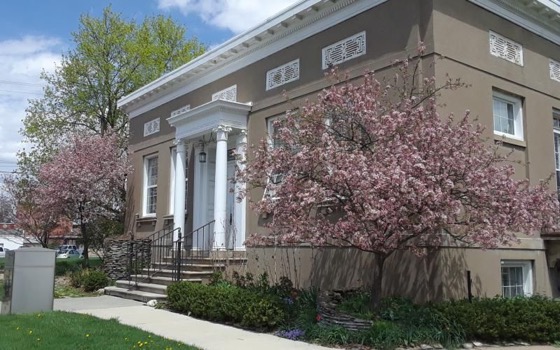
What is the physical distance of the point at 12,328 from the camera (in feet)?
27.8

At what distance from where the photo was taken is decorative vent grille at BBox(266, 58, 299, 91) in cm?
1296

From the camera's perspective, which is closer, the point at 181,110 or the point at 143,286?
the point at 143,286

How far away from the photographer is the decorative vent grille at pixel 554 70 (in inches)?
503

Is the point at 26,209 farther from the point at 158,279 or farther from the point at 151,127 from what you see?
the point at 158,279

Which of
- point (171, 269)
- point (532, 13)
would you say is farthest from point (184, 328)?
point (532, 13)

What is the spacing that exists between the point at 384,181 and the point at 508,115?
224 inches

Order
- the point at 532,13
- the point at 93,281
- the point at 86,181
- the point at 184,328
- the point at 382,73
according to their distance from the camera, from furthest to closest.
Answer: the point at 86,181
the point at 93,281
the point at 532,13
the point at 382,73
the point at 184,328

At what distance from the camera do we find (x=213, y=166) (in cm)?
1633

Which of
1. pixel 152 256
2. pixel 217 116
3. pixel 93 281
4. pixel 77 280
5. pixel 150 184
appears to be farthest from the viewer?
pixel 150 184

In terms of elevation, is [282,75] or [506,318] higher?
[282,75]

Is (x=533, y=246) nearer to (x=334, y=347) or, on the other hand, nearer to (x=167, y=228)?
(x=334, y=347)

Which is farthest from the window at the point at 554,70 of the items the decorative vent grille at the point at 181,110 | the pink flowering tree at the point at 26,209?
the pink flowering tree at the point at 26,209

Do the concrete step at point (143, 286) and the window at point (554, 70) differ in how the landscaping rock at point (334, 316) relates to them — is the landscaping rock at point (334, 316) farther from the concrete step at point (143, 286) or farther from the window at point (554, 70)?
the window at point (554, 70)

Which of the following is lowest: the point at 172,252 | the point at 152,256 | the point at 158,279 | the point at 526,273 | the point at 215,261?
the point at 158,279
